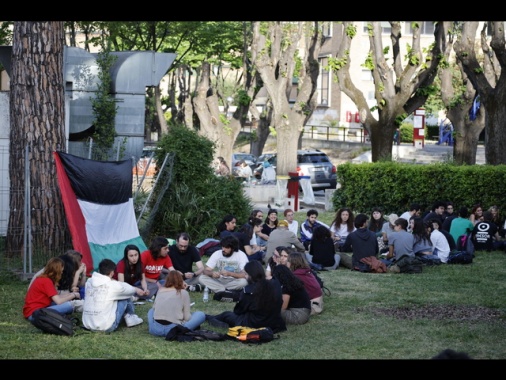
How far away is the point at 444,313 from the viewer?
1155 cm

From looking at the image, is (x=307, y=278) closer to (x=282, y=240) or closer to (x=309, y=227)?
(x=282, y=240)

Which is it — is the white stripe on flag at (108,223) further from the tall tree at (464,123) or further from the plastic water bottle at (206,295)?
the tall tree at (464,123)

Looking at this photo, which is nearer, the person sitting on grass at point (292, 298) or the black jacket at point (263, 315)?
the black jacket at point (263, 315)

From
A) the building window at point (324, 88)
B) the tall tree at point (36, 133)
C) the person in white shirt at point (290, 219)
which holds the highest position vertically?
the building window at point (324, 88)

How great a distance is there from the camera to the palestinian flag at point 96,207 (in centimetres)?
1414

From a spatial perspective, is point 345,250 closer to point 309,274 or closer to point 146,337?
point 309,274

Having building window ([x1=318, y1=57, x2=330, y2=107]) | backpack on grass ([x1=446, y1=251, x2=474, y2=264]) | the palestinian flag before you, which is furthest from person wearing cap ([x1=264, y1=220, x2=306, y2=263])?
building window ([x1=318, y1=57, x2=330, y2=107])

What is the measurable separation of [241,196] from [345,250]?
378 centimetres

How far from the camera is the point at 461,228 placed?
1780 cm

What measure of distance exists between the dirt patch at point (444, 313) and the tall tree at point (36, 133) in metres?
6.23

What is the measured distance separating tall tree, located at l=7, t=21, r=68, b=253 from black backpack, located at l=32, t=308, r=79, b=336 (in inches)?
207

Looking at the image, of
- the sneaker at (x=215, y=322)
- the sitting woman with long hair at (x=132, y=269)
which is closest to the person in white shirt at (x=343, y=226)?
the sitting woman with long hair at (x=132, y=269)

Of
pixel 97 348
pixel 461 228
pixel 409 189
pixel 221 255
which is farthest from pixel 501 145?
pixel 97 348

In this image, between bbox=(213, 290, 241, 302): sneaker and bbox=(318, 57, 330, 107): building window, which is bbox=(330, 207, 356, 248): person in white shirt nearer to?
bbox=(213, 290, 241, 302): sneaker
